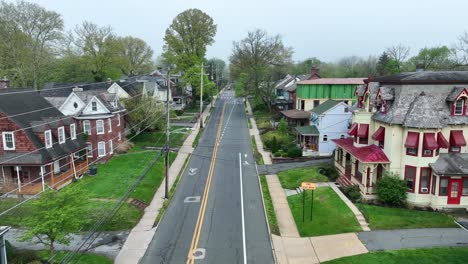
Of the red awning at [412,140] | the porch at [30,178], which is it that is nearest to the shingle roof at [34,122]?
the porch at [30,178]

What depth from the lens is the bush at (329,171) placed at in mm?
34906

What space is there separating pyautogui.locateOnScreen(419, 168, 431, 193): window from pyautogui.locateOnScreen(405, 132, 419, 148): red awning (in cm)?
215

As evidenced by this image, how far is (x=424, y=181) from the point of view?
27.5 metres

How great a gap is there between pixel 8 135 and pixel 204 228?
61.9 feet

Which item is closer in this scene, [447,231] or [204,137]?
[447,231]

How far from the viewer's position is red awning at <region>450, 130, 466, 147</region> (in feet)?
88.2

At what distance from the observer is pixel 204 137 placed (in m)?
55.4

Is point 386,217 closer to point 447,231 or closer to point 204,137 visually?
point 447,231

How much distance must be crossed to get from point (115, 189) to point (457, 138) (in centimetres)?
2651

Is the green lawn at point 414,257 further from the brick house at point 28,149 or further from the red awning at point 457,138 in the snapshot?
the brick house at point 28,149

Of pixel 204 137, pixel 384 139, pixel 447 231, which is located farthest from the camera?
pixel 204 137

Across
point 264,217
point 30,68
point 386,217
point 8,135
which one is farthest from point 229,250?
point 30,68

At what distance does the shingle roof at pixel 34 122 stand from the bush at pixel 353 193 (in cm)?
2347

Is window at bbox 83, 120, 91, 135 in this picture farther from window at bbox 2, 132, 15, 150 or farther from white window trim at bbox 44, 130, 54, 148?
window at bbox 2, 132, 15, 150
